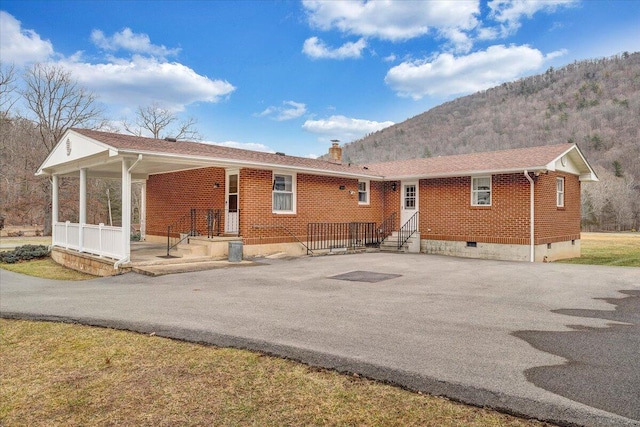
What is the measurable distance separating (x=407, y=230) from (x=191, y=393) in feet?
48.8

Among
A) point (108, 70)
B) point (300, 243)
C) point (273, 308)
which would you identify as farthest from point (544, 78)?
point (273, 308)

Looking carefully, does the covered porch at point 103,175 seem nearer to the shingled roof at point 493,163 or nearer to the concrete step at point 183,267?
Answer: the concrete step at point 183,267

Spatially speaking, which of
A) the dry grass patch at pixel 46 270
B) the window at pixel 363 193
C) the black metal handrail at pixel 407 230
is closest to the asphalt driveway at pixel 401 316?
the dry grass patch at pixel 46 270

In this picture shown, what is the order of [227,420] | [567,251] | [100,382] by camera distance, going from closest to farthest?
[227,420] → [100,382] → [567,251]

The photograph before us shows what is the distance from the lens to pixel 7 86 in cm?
3394

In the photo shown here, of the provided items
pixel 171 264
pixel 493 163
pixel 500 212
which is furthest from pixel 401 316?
pixel 493 163

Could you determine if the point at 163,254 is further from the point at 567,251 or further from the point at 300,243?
the point at 567,251

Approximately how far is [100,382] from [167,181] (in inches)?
561

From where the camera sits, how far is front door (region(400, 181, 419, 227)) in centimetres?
1797

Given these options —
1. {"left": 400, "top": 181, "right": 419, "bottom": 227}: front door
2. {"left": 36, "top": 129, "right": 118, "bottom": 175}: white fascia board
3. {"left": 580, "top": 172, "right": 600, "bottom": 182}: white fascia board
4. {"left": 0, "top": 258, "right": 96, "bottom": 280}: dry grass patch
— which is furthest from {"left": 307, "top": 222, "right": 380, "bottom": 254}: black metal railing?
{"left": 580, "top": 172, "right": 600, "bottom": 182}: white fascia board

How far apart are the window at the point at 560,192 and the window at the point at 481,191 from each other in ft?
9.78

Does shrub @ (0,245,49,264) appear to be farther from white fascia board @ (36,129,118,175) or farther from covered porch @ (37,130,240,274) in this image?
white fascia board @ (36,129,118,175)

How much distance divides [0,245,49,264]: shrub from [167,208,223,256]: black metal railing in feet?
18.0

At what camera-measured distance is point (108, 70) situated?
34844mm
